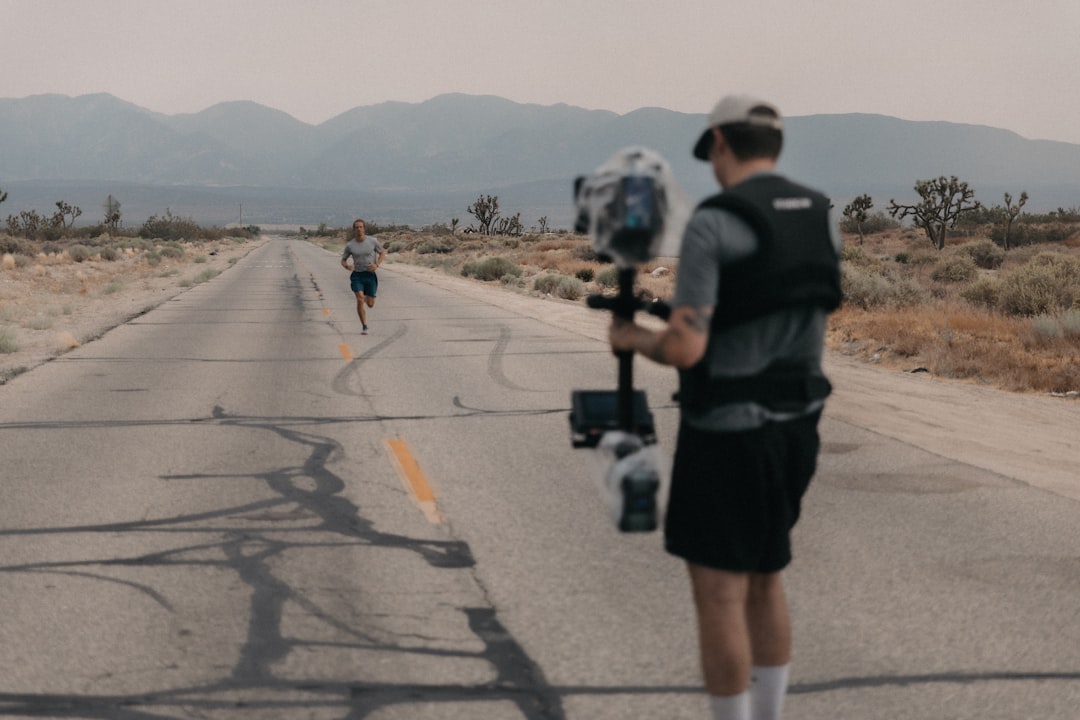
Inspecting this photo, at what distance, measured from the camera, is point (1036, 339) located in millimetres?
15484

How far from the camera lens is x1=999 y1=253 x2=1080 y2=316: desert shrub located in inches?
764

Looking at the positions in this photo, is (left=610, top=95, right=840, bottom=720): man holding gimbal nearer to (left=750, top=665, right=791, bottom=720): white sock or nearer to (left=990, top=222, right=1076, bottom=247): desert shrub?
(left=750, top=665, right=791, bottom=720): white sock

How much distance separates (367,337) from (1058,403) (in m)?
10.4

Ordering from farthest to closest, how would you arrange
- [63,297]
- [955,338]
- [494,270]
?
[494,270]
[63,297]
[955,338]

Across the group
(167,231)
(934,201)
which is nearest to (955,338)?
(934,201)

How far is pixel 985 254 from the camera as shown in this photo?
44.8 meters

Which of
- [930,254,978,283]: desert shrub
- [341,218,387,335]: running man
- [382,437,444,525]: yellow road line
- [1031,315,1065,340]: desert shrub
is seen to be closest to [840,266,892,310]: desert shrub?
[1031,315,1065,340]: desert shrub

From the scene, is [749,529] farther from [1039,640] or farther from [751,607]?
[1039,640]

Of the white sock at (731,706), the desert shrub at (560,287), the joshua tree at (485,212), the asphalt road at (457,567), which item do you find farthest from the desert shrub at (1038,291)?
the joshua tree at (485,212)

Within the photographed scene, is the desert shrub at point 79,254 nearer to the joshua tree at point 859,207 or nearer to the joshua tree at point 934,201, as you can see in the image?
the joshua tree at point 934,201

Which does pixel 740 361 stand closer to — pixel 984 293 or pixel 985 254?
pixel 984 293

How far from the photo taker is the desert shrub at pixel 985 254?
146 feet

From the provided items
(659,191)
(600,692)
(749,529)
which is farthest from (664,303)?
(600,692)

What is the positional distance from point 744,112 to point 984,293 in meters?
21.0
